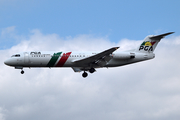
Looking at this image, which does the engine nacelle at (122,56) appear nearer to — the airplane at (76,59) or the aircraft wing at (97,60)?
the airplane at (76,59)

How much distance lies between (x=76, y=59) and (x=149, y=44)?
1014 cm

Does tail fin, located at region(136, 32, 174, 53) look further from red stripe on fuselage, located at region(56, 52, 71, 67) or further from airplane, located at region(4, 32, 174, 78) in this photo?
red stripe on fuselage, located at region(56, 52, 71, 67)

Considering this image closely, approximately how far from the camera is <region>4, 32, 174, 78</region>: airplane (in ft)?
120

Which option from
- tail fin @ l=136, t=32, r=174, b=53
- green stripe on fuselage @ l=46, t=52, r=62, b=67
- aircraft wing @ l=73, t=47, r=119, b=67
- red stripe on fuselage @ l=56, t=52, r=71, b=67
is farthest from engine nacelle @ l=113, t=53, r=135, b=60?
green stripe on fuselage @ l=46, t=52, r=62, b=67

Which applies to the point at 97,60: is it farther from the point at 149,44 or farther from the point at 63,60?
the point at 149,44

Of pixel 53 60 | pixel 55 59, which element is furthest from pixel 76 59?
pixel 53 60

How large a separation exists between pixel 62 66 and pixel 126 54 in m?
8.25

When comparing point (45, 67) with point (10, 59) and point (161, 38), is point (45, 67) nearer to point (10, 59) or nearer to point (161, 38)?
point (10, 59)

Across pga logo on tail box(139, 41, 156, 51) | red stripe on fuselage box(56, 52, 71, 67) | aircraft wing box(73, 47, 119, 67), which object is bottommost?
aircraft wing box(73, 47, 119, 67)

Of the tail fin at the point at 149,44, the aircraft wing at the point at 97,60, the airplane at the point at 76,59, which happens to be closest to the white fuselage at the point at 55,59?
the airplane at the point at 76,59

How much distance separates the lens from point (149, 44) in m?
39.6

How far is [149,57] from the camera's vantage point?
38.9 metres

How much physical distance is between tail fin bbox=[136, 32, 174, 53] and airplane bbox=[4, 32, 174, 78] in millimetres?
665

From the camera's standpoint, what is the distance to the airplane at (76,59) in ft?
120
